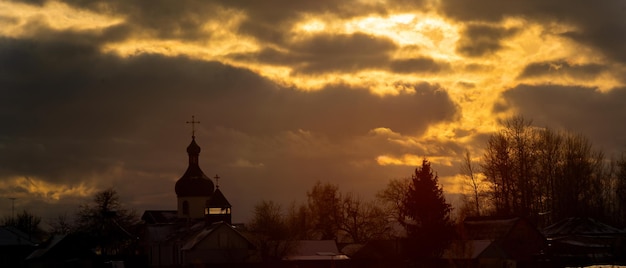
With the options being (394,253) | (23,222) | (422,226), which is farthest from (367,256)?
(23,222)

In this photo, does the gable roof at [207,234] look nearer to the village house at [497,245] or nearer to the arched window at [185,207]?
the arched window at [185,207]

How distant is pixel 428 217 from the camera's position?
9425cm

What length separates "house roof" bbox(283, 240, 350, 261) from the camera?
105375 mm

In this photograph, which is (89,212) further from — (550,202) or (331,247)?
(550,202)

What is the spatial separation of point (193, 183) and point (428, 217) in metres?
46.7

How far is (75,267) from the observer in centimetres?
10262

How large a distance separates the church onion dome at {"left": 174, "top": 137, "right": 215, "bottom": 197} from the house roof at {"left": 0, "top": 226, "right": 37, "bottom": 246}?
75.1 ft

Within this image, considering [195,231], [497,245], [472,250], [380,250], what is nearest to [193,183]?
[195,231]

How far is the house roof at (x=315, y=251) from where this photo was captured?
105375 mm

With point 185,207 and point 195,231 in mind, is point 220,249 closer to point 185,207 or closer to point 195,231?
point 195,231

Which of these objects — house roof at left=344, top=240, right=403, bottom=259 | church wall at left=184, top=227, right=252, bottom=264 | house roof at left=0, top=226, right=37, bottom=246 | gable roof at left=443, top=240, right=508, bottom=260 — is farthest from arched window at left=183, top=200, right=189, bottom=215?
gable roof at left=443, top=240, right=508, bottom=260

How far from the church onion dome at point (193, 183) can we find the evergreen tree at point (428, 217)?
4357 cm

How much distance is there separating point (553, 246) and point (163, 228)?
47023mm

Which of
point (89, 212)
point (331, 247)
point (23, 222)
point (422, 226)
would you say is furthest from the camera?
point (23, 222)
